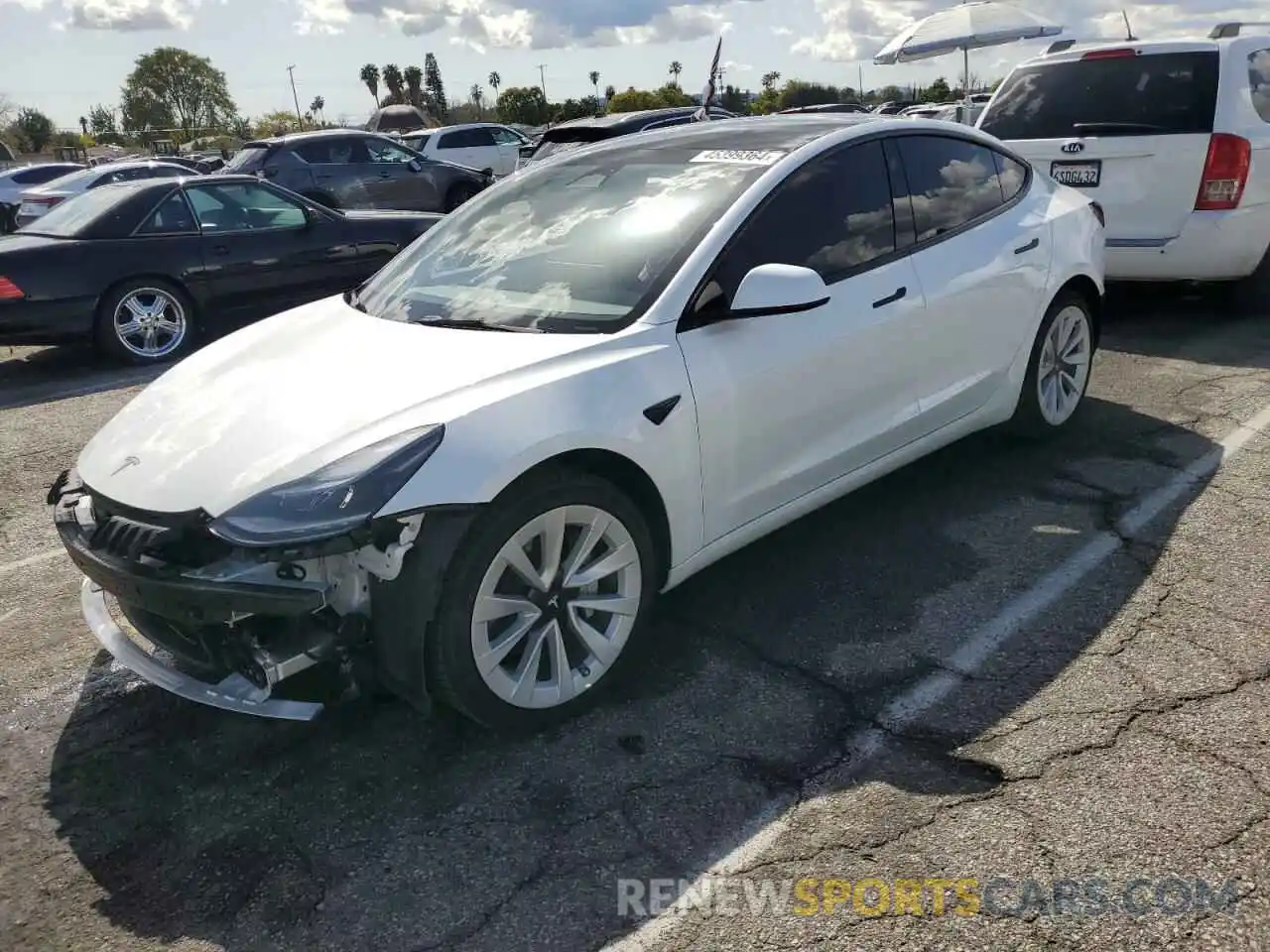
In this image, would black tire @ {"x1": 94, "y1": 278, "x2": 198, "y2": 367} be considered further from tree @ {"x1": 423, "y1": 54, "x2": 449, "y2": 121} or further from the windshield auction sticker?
tree @ {"x1": 423, "y1": 54, "x2": 449, "y2": 121}

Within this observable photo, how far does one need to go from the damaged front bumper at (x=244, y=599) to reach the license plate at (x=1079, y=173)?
6.07m

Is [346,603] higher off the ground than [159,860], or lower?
higher

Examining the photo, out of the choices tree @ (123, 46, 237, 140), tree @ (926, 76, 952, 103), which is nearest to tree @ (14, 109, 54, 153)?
tree @ (123, 46, 237, 140)

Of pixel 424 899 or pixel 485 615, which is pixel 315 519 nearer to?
pixel 485 615

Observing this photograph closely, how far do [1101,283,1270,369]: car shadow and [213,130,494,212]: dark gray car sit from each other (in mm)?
9320

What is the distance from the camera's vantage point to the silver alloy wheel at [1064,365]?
4.92 metres

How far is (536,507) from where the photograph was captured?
2836 mm

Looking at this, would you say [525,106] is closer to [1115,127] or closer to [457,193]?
[457,193]

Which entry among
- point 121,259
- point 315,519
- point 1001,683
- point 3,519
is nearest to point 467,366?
point 315,519

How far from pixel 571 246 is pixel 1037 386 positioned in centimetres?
242

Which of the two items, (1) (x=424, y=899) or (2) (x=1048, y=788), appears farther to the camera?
(2) (x=1048, y=788)

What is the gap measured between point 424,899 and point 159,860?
0.71m

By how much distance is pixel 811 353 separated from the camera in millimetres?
3547

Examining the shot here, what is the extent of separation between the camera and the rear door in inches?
267
